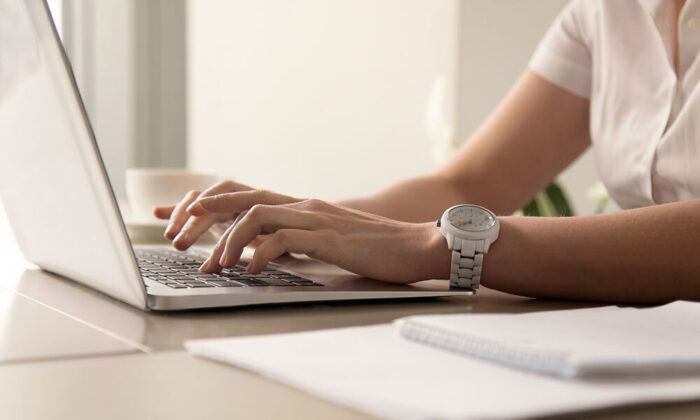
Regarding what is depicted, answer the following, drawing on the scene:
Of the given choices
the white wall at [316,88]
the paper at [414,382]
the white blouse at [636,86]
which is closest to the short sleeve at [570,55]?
the white blouse at [636,86]

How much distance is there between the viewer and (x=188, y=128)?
3.36 m

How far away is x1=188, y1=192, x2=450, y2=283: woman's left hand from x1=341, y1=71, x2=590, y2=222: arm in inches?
19.5

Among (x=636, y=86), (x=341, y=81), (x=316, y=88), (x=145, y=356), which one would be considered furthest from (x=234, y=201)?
(x=316, y=88)

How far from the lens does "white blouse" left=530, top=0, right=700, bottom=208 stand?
95 cm

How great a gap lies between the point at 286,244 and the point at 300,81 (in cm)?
240

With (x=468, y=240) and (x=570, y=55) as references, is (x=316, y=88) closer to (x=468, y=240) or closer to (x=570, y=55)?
(x=570, y=55)

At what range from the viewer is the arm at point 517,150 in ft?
3.90

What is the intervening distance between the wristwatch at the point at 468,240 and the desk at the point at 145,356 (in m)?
0.02

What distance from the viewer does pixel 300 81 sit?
297cm

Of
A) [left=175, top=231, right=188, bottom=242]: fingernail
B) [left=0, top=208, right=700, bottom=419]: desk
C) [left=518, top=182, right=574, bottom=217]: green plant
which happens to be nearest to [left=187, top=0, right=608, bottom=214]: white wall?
[left=518, top=182, right=574, bottom=217]: green plant

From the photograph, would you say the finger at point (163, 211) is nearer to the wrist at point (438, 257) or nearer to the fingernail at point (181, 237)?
the fingernail at point (181, 237)

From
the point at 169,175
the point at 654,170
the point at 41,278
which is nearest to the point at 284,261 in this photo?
the point at 41,278

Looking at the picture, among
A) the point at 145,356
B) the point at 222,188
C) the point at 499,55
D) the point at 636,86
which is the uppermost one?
the point at 499,55

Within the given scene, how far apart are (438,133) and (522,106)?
99 cm
